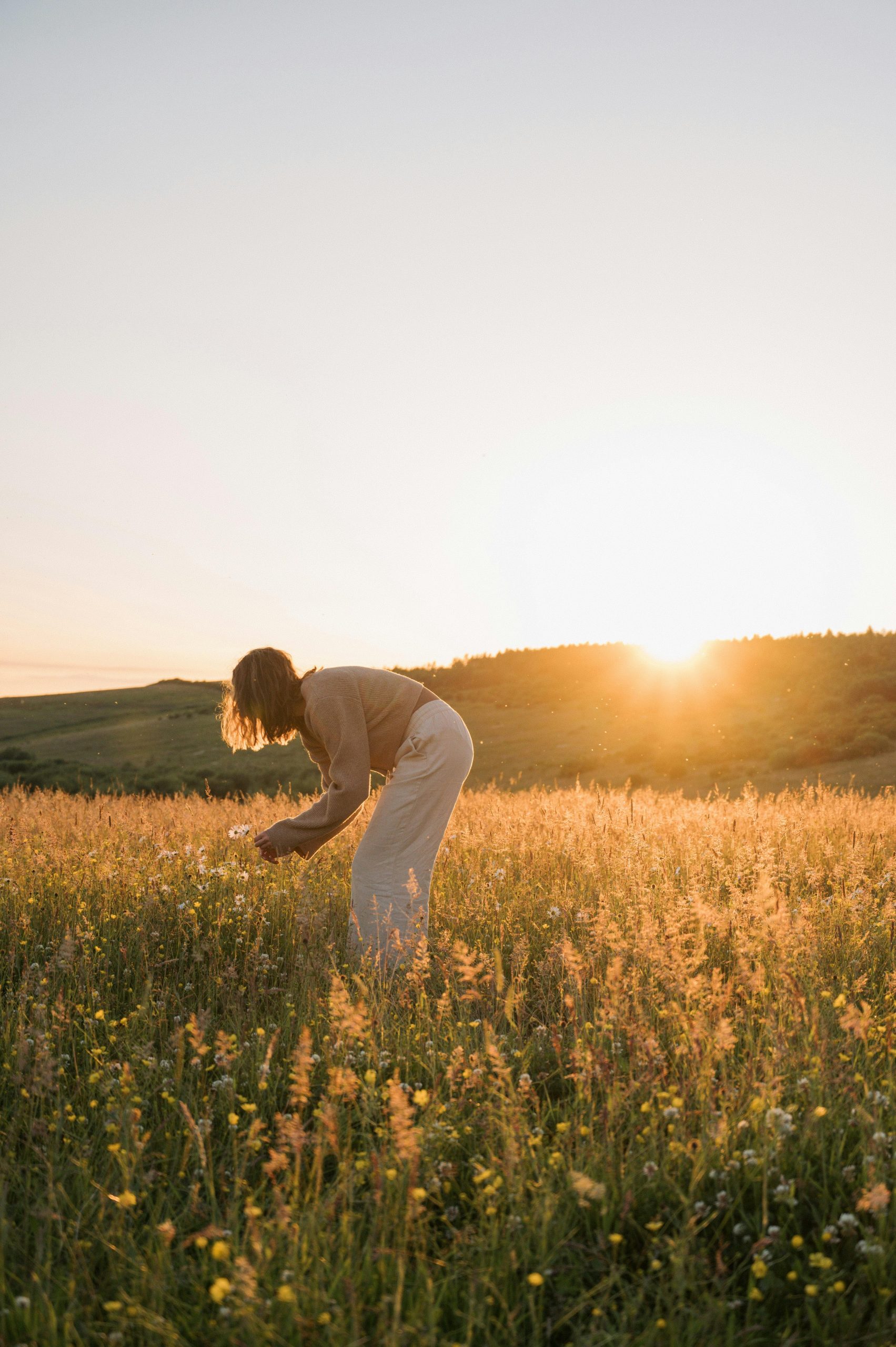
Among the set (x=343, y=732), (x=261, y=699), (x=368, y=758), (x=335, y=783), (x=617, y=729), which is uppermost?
(x=261, y=699)

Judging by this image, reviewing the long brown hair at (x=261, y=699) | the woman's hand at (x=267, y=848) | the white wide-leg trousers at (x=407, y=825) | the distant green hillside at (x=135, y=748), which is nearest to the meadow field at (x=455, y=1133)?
the white wide-leg trousers at (x=407, y=825)

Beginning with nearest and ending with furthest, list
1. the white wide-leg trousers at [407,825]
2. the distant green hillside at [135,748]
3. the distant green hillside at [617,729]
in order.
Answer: the white wide-leg trousers at [407,825] → the distant green hillside at [617,729] → the distant green hillside at [135,748]

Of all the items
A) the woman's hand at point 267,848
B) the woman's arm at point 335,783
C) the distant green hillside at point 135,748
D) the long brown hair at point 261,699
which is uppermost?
the long brown hair at point 261,699

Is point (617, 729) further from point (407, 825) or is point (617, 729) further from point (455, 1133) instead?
point (455, 1133)

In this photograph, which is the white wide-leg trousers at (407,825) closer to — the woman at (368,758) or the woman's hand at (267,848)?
the woman at (368,758)

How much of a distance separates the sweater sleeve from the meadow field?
20.6 inches

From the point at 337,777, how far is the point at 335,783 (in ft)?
0.19

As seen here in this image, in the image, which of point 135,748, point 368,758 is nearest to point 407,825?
point 368,758

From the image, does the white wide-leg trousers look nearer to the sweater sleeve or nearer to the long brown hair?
the sweater sleeve

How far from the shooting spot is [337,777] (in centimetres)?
417

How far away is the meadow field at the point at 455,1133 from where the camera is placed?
1.86 metres

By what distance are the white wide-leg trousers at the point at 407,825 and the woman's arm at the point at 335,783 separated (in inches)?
7.4

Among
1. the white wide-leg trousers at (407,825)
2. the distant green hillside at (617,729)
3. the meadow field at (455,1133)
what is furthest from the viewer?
the distant green hillside at (617,729)

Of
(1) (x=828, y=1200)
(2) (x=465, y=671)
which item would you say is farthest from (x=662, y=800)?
(2) (x=465, y=671)
